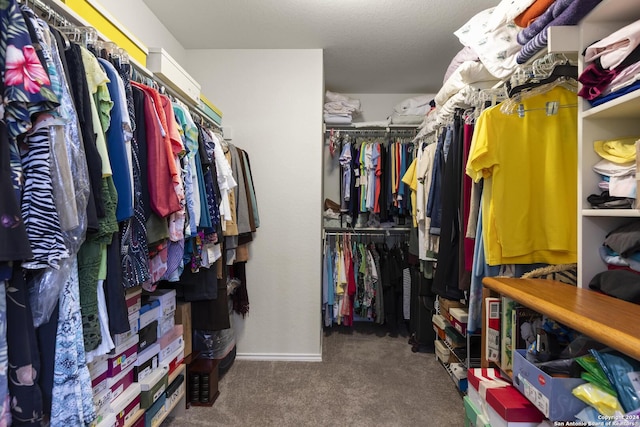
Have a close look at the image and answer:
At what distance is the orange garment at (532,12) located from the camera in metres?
1.15

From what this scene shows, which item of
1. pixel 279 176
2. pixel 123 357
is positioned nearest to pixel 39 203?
pixel 123 357

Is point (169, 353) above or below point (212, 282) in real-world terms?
below

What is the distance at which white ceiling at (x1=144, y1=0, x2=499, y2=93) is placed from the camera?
197cm

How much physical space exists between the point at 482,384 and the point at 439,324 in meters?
1.52

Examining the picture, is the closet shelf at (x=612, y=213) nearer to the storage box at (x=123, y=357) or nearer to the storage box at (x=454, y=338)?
the storage box at (x=454, y=338)

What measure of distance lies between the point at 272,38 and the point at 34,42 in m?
1.85

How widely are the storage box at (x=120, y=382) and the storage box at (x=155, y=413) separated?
209mm

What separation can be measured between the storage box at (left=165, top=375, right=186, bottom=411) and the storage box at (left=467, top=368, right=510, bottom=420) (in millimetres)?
1433

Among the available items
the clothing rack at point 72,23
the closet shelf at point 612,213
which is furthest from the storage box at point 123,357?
the closet shelf at point 612,213

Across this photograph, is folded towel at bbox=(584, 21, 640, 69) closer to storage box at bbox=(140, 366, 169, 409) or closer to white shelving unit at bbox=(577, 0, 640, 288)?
white shelving unit at bbox=(577, 0, 640, 288)

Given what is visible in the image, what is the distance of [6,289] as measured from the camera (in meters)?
0.72

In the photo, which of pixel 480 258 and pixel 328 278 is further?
pixel 328 278

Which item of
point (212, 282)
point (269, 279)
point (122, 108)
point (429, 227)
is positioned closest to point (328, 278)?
point (269, 279)

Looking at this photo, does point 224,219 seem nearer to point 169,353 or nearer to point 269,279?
point 169,353
